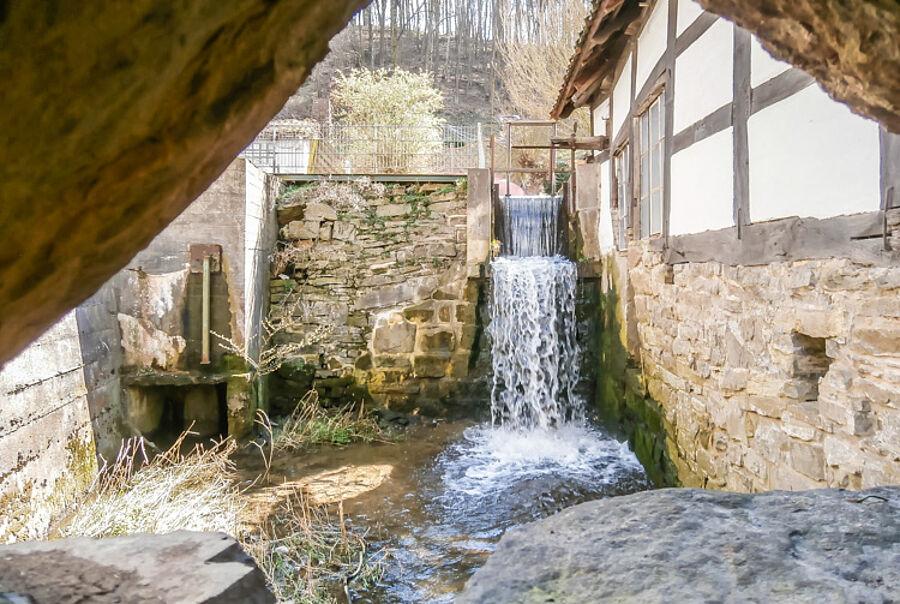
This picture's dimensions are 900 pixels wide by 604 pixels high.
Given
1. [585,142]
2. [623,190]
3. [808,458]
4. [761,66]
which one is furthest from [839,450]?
[585,142]

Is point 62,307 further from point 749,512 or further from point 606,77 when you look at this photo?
point 606,77

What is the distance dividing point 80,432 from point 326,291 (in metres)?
3.32

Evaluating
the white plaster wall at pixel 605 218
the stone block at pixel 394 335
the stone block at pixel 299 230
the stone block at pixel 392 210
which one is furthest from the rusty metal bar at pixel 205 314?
the white plaster wall at pixel 605 218

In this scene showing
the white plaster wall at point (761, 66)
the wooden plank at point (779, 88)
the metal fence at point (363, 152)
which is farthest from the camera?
the metal fence at point (363, 152)

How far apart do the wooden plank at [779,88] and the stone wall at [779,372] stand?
893 mm

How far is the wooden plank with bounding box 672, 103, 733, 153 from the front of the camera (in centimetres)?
376

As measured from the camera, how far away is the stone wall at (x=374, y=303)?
727 cm

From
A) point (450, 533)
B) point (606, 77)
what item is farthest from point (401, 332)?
point (606, 77)

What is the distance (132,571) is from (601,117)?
7.76m

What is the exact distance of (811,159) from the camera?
2877 millimetres

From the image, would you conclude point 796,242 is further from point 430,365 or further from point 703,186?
point 430,365

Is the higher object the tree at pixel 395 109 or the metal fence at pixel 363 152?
the tree at pixel 395 109

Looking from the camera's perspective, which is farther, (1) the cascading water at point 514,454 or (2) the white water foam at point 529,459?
(2) the white water foam at point 529,459

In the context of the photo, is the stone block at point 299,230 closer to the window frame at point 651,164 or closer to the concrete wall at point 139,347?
the concrete wall at point 139,347
